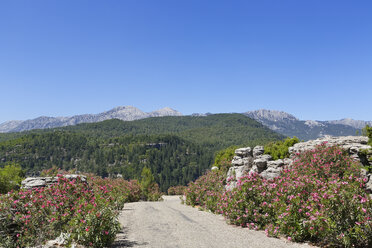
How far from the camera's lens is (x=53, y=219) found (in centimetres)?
826

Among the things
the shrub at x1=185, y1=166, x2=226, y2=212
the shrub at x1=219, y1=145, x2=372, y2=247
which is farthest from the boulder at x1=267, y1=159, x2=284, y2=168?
the shrub at x1=185, y1=166, x2=226, y2=212

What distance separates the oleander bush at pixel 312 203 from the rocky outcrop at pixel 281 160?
76cm

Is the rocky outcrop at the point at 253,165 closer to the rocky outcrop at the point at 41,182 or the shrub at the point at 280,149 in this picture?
the shrub at the point at 280,149

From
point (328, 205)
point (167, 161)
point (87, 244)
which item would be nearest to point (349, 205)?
point (328, 205)

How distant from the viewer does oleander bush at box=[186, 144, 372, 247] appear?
7.76 m

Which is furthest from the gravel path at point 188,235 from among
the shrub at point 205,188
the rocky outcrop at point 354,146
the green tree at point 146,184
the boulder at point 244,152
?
the green tree at point 146,184

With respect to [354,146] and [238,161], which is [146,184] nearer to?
[238,161]

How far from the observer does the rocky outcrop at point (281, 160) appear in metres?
13.9

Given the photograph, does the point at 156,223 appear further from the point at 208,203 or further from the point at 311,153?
the point at 311,153

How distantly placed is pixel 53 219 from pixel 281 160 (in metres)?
13.6

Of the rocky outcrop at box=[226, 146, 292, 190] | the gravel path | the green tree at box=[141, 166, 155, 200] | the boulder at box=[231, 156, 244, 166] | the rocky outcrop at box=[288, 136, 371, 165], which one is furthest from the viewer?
the green tree at box=[141, 166, 155, 200]

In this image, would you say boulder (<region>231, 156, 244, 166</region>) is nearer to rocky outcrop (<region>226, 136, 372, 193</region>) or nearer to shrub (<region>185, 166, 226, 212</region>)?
rocky outcrop (<region>226, 136, 372, 193</region>)

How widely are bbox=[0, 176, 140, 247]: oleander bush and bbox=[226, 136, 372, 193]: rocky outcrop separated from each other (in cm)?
903

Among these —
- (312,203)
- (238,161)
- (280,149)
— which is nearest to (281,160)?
(280,149)
